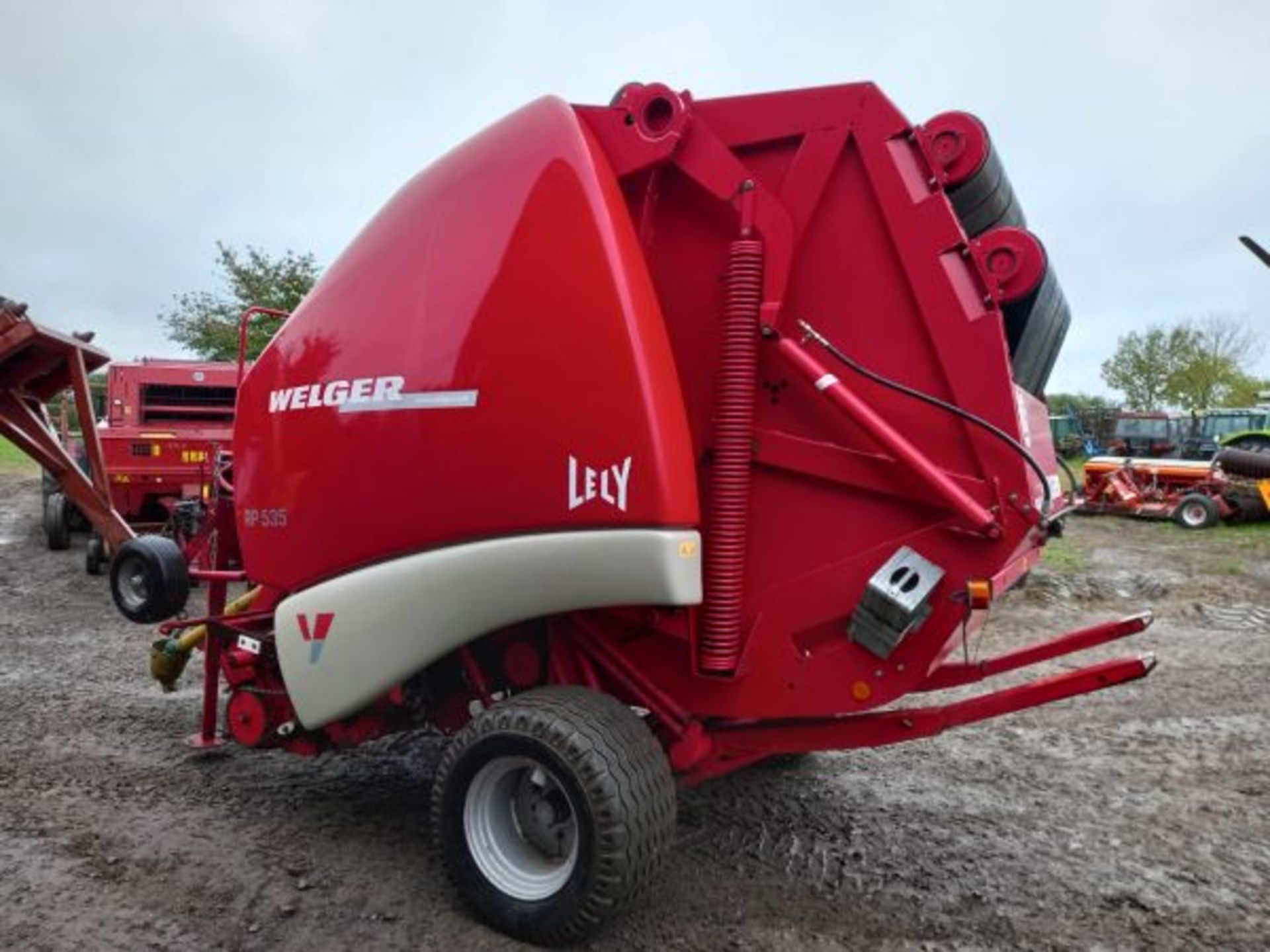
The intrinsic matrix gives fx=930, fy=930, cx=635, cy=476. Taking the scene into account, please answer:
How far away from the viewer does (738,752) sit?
3.13 metres

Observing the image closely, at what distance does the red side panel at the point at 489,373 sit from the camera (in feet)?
9.00

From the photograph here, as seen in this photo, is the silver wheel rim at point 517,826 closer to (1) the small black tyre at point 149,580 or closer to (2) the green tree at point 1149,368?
(1) the small black tyre at point 149,580

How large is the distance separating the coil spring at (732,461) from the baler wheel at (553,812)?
365 mm

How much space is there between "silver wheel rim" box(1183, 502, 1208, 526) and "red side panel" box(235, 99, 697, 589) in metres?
14.6

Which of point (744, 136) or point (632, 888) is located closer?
point (632, 888)

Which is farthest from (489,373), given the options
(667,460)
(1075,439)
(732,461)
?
(1075,439)

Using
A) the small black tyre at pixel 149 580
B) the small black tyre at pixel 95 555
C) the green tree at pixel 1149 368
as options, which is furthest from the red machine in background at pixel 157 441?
the green tree at pixel 1149 368

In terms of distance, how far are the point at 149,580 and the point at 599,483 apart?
2399 mm

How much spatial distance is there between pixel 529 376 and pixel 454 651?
107cm

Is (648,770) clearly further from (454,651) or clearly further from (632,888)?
(454,651)

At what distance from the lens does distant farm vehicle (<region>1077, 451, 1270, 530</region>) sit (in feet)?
46.8

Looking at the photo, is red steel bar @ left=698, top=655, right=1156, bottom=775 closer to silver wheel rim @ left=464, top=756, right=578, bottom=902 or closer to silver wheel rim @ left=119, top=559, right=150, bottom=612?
silver wheel rim @ left=464, top=756, right=578, bottom=902

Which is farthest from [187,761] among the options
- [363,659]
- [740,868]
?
[740,868]

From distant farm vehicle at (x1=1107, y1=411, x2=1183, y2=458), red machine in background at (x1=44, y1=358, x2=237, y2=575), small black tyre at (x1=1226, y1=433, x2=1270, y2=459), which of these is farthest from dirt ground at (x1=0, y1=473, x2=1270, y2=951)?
distant farm vehicle at (x1=1107, y1=411, x2=1183, y2=458)
